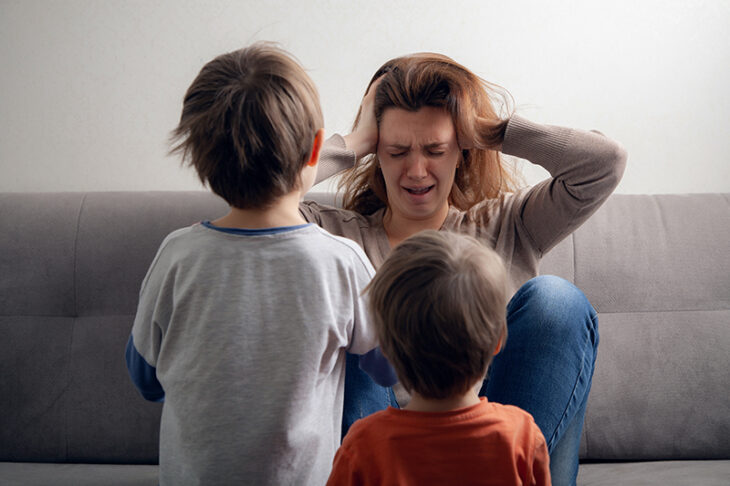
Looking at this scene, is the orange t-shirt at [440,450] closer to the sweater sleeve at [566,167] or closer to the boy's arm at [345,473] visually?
the boy's arm at [345,473]

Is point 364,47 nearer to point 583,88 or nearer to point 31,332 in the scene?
point 583,88

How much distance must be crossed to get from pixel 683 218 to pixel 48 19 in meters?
1.84

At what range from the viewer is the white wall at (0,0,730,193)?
181 cm

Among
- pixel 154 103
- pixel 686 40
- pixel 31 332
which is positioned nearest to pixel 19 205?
pixel 31 332

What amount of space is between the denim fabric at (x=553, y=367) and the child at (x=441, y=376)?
233 millimetres

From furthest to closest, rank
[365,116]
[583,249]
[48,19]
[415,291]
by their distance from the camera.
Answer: [48,19] < [583,249] < [365,116] < [415,291]

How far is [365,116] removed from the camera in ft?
4.84

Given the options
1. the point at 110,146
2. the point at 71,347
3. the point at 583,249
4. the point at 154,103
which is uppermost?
the point at 154,103

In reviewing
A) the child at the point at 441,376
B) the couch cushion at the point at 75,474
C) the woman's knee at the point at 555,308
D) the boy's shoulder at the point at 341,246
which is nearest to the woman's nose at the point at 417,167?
the woman's knee at the point at 555,308

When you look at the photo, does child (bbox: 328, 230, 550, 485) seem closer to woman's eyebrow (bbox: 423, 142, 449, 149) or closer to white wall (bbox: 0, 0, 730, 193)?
woman's eyebrow (bbox: 423, 142, 449, 149)

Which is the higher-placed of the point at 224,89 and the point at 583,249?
the point at 224,89

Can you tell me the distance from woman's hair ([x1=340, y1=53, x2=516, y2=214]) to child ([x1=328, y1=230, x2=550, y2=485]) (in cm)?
63

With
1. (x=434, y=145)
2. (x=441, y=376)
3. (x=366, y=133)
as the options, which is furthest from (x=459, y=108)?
(x=441, y=376)

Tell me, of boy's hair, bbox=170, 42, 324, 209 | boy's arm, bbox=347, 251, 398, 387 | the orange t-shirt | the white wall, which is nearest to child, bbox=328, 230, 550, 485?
the orange t-shirt
